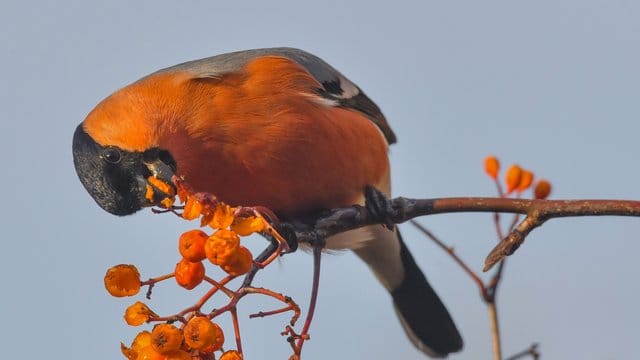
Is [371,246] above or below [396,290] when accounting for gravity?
above

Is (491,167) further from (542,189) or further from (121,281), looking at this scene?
(121,281)

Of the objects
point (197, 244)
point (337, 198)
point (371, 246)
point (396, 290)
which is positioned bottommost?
point (396, 290)

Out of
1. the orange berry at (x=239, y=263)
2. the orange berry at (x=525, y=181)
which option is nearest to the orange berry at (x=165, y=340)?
the orange berry at (x=239, y=263)

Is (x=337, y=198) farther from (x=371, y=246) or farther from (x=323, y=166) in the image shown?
(x=371, y=246)

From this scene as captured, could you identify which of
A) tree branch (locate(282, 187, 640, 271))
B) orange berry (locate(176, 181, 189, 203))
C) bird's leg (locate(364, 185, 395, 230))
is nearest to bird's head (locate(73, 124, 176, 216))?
orange berry (locate(176, 181, 189, 203))

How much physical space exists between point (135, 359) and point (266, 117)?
71.3 inches

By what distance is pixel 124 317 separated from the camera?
2660 mm

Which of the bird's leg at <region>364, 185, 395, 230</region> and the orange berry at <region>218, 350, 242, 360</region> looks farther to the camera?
the bird's leg at <region>364, 185, 395, 230</region>

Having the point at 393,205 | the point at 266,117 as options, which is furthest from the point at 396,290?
the point at 393,205

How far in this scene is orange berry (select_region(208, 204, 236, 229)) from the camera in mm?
2713

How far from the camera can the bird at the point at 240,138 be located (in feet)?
12.5

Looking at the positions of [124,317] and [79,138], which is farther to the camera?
[79,138]

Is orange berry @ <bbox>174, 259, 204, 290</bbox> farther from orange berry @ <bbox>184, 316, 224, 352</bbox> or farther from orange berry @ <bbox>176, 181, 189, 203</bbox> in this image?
orange berry @ <bbox>176, 181, 189, 203</bbox>

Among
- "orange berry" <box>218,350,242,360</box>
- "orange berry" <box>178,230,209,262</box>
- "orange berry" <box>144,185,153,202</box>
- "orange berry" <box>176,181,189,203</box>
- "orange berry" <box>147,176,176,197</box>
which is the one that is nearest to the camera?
"orange berry" <box>218,350,242,360</box>
